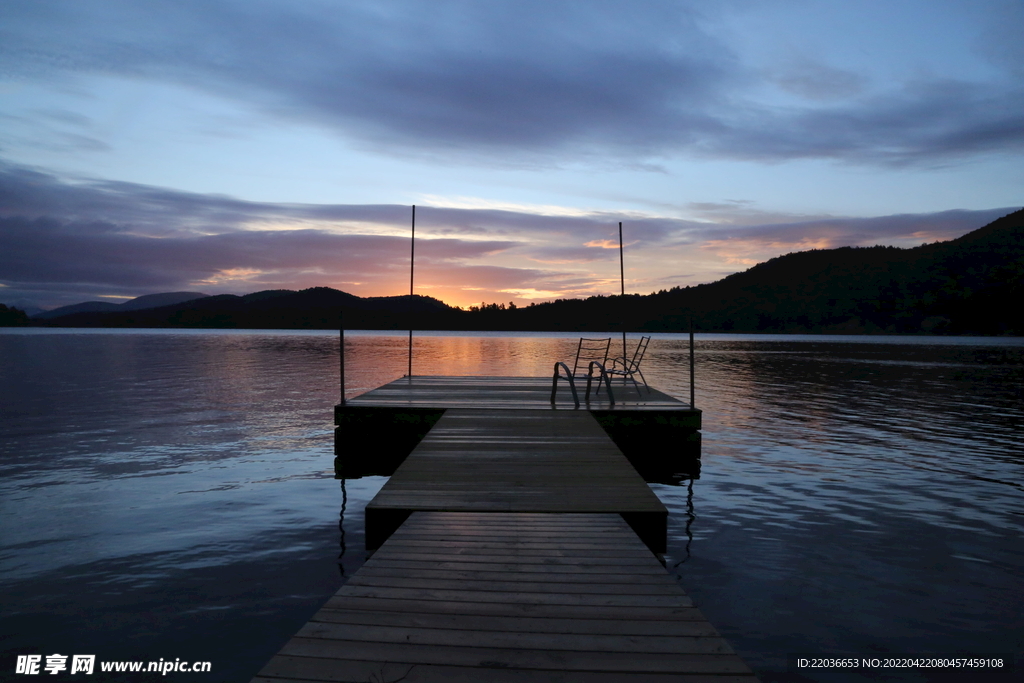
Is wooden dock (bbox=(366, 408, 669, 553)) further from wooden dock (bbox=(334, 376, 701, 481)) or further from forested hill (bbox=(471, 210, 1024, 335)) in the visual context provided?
forested hill (bbox=(471, 210, 1024, 335))

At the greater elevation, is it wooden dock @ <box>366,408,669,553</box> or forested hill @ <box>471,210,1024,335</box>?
forested hill @ <box>471,210,1024,335</box>

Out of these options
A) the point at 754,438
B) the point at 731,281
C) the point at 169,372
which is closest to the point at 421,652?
the point at 754,438

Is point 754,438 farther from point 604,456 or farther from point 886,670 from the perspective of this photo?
point 886,670

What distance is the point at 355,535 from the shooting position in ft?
23.7

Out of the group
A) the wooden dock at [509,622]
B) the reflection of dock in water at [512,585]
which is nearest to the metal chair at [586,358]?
the reflection of dock in water at [512,585]

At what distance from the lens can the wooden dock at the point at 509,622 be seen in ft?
8.59

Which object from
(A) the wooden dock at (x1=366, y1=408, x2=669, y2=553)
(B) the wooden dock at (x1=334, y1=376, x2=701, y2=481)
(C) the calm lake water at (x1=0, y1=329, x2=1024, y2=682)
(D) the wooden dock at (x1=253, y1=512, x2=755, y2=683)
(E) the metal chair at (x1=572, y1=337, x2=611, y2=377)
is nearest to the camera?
(D) the wooden dock at (x1=253, y1=512, x2=755, y2=683)

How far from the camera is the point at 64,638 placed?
4.63 metres

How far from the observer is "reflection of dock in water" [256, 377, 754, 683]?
267 cm

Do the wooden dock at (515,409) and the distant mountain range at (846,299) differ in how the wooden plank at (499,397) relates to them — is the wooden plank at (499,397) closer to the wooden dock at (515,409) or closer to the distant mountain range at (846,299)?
the wooden dock at (515,409)

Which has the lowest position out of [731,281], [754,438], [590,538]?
[754,438]

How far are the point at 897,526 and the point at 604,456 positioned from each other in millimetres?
3864

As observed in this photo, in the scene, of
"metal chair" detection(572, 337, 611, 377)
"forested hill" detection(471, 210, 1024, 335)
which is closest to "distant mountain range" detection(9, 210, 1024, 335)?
"forested hill" detection(471, 210, 1024, 335)

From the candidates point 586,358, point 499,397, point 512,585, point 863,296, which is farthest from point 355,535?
point 863,296
